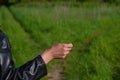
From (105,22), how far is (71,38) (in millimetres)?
5238

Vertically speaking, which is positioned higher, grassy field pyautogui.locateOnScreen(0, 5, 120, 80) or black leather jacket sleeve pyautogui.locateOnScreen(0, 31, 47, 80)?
black leather jacket sleeve pyautogui.locateOnScreen(0, 31, 47, 80)

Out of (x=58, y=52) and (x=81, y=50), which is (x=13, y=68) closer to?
(x=58, y=52)

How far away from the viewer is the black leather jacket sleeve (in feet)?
6.32

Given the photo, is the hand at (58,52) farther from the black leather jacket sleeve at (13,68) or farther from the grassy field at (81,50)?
the grassy field at (81,50)

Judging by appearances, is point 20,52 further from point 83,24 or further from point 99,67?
point 83,24

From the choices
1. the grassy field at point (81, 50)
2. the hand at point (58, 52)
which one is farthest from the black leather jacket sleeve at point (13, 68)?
the grassy field at point (81, 50)

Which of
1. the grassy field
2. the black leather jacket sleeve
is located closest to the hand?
the black leather jacket sleeve

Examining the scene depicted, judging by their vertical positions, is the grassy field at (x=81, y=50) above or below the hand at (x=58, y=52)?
below

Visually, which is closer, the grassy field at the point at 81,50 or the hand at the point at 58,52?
the hand at the point at 58,52

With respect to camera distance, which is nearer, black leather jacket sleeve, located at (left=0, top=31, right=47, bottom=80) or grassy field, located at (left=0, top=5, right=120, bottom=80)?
black leather jacket sleeve, located at (left=0, top=31, right=47, bottom=80)

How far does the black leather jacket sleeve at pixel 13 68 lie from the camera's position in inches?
75.8

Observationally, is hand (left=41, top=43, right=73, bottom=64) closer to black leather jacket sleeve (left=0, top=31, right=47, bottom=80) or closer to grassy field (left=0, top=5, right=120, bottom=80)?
black leather jacket sleeve (left=0, top=31, right=47, bottom=80)

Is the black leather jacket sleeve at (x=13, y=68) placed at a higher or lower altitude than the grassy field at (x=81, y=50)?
→ higher

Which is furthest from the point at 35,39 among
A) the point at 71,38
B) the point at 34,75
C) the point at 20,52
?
the point at 34,75
